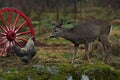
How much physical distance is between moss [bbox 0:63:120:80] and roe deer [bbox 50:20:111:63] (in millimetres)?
6140

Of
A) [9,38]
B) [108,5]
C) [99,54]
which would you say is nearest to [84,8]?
[108,5]

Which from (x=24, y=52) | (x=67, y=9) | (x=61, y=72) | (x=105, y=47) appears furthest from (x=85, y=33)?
(x=67, y=9)

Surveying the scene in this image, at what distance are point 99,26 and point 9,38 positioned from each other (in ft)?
14.0

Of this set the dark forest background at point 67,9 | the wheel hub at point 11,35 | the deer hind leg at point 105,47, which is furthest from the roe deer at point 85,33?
the dark forest background at point 67,9

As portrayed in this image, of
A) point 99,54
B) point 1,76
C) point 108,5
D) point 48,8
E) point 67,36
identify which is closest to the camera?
point 1,76

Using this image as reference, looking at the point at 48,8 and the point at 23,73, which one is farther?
the point at 48,8

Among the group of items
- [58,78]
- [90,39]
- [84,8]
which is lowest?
[84,8]

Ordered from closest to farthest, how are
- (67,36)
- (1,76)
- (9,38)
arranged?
(1,76) → (9,38) → (67,36)

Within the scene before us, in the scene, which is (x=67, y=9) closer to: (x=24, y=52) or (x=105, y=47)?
(x=105, y=47)

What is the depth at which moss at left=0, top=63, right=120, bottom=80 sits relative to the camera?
8109 mm

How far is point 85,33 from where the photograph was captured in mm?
15656

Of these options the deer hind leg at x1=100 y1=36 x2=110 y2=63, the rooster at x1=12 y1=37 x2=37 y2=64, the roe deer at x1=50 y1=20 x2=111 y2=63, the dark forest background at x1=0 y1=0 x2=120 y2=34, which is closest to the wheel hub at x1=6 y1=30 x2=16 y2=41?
the roe deer at x1=50 y1=20 x2=111 y2=63

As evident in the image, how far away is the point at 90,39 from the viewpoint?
1563 cm

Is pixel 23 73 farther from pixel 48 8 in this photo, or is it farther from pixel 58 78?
pixel 48 8
